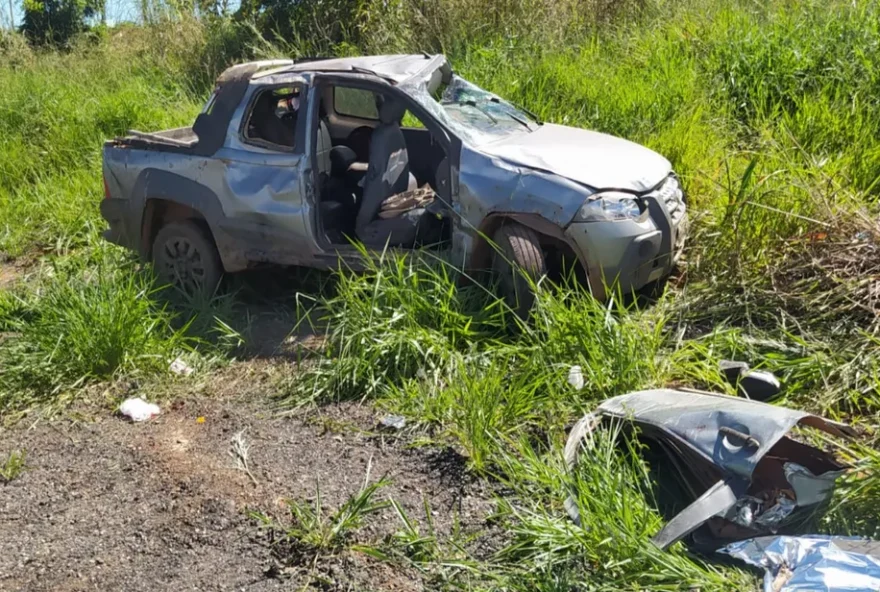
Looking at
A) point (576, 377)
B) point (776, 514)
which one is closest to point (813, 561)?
point (776, 514)

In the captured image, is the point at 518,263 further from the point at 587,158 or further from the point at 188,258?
the point at 188,258

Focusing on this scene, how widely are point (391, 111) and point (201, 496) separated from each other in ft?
9.24

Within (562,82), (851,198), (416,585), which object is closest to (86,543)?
(416,585)

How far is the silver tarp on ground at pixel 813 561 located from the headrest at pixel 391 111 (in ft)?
11.6

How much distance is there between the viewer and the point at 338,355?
199 inches

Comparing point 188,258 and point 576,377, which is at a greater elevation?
point 188,258

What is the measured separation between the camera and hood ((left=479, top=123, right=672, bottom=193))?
199 inches

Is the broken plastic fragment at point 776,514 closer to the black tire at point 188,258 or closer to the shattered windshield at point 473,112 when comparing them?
the shattered windshield at point 473,112

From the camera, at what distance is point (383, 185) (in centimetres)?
568

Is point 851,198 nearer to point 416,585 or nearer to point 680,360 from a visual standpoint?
point 680,360

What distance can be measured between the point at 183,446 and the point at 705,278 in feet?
10.7

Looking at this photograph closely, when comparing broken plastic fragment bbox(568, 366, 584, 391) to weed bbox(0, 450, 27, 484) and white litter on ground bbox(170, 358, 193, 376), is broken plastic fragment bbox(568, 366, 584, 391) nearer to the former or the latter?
white litter on ground bbox(170, 358, 193, 376)

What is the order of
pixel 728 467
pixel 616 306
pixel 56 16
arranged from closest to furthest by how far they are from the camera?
1. pixel 728 467
2. pixel 616 306
3. pixel 56 16

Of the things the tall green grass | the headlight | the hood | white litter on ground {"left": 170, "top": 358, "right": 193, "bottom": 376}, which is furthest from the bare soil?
the hood
